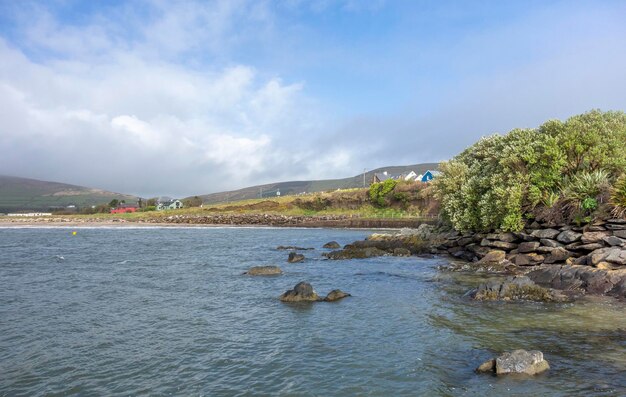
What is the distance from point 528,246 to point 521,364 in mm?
17465

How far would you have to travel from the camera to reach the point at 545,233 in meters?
25.2

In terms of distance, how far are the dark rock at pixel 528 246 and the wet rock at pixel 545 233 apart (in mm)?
455

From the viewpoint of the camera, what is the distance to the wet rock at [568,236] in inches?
916

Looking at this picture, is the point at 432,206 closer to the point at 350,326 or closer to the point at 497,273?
the point at 497,273

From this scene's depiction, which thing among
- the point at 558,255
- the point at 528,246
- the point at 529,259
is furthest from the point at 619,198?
the point at 529,259

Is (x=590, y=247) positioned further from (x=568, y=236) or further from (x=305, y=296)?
(x=305, y=296)

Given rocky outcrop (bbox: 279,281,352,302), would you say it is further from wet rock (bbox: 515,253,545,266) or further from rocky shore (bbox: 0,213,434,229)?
rocky shore (bbox: 0,213,434,229)

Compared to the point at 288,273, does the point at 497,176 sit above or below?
above

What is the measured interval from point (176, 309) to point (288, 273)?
10.8 meters

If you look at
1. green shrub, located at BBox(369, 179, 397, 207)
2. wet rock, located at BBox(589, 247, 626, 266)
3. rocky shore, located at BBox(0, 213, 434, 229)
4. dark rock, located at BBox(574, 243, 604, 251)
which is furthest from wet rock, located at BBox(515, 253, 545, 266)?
green shrub, located at BBox(369, 179, 397, 207)

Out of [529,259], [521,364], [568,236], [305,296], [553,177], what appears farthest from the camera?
[553,177]

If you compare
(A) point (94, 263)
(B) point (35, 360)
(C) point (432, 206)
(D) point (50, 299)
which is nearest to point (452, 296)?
(B) point (35, 360)

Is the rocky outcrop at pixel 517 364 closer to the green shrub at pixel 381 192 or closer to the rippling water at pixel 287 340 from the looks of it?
the rippling water at pixel 287 340

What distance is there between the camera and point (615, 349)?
11.7 m
